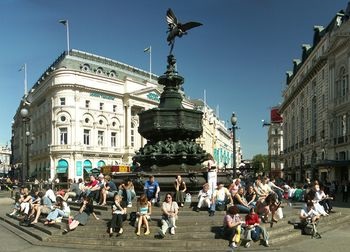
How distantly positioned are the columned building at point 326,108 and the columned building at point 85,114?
29.7 m

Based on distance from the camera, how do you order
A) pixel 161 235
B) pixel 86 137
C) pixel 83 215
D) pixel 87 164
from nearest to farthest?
pixel 161 235 < pixel 83 215 < pixel 87 164 < pixel 86 137

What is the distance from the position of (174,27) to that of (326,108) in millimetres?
41439

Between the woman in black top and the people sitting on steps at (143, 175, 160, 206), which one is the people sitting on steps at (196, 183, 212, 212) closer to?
the people sitting on steps at (143, 175, 160, 206)

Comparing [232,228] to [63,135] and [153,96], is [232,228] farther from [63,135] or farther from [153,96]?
[153,96]

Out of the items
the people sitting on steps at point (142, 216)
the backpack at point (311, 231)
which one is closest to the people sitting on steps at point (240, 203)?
the backpack at point (311, 231)

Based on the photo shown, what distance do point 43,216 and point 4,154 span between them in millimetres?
192681

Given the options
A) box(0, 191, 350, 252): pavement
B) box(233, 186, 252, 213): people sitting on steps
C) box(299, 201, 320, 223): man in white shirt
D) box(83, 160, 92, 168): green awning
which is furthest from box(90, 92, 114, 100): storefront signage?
box(299, 201, 320, 223): man in white shirt

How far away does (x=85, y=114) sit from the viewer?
258 feet

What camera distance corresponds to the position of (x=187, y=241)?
1249 centimetres

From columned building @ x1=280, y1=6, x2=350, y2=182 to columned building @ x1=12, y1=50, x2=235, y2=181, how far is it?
1169 inches

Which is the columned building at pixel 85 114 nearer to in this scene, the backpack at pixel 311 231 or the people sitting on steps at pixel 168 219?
the people sitting on steps at pixel 168 219

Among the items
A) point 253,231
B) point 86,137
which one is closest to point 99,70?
point 86,137

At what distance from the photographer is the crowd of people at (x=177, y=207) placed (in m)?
12.8

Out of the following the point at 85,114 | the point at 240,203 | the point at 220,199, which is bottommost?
the point at 240,203
